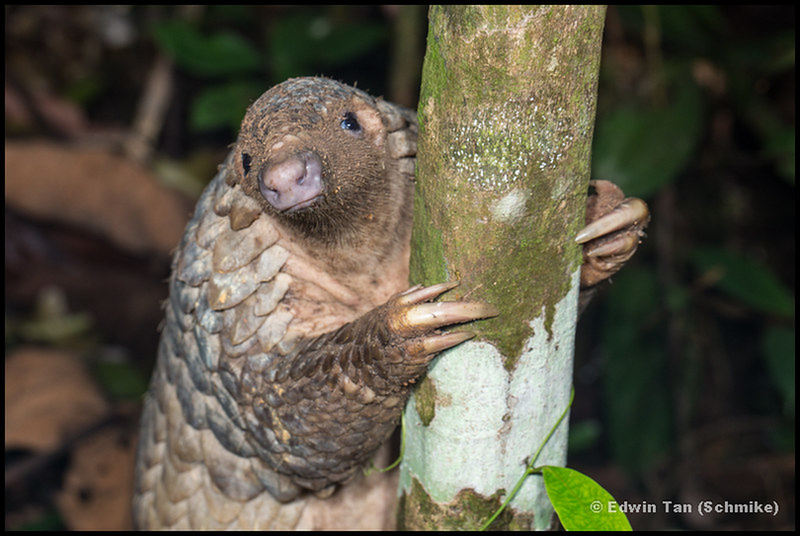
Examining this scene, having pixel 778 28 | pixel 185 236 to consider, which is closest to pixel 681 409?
pixel 778 28

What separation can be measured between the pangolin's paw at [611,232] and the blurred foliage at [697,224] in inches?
62.3

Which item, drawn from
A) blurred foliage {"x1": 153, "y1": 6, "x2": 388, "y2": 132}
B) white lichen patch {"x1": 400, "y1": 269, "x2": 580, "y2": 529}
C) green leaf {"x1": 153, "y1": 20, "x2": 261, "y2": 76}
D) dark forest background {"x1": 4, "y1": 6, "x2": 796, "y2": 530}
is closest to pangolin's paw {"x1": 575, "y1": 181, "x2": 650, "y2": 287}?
Answer: white lichen patch {"x1": 400, "y1": 269, "x2": 580, "y2": 529}

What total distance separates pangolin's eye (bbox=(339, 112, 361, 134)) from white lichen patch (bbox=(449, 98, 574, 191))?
50cm

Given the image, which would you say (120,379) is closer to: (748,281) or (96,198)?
(96,198)

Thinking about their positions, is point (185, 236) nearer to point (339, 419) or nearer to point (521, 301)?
point (339, 419)

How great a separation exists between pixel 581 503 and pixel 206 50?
337 centimetres

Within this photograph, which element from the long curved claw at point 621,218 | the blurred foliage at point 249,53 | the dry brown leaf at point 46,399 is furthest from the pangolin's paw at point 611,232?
the dry brown leaf at point 46,399

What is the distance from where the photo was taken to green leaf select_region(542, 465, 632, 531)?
5.40ft

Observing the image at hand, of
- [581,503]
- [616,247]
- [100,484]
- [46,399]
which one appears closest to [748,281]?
[616,247]

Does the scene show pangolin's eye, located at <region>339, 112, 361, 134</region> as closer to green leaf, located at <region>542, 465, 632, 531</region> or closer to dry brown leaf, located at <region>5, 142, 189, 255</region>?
green leaf, located at <region>542, 465, 632, 531</region>

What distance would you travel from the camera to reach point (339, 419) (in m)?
2.06

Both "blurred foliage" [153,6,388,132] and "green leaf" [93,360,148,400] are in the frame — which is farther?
"green leaf" [93,360,148,400]

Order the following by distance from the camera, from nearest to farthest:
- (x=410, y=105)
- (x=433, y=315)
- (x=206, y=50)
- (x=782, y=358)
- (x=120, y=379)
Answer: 1. (x=433, y=315)
2. (x=782, y=358)
3. (x=206, y=50)
4. (x=120, y=379)
5. (x=410, y=105)

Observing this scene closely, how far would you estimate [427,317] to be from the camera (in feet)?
5.64
